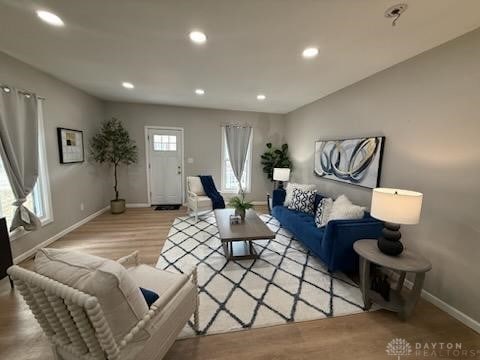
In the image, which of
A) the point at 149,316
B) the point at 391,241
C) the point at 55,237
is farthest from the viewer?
the point at 55,237

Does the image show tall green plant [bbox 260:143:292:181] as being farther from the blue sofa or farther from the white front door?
the blue sofa

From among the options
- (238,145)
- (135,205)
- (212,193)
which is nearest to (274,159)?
(238,145)

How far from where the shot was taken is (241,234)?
2.54 meters

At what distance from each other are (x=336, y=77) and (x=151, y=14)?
2369mm

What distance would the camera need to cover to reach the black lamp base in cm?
180

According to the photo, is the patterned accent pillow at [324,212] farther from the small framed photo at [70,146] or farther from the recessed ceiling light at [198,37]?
the small framed photo at [70,146]

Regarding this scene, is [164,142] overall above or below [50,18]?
below

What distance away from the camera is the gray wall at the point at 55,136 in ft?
8.38

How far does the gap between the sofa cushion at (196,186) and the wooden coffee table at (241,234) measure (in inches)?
57.6

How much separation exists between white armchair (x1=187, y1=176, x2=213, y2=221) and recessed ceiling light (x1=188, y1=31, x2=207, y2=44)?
8.93 ft

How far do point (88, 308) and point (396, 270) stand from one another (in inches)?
81.0

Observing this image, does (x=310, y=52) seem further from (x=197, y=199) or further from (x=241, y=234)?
(x=197, y=199)

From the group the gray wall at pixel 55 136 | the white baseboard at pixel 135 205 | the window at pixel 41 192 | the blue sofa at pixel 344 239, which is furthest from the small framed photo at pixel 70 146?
the blue sofa at pixel 344 239

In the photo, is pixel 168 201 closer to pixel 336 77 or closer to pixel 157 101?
pixel 157 101
